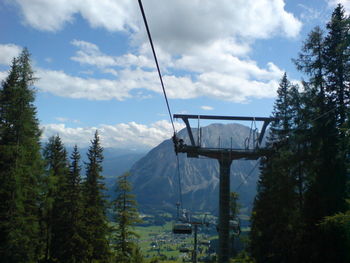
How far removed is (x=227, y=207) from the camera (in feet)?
47.2

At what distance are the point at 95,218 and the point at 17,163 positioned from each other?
13.1 m

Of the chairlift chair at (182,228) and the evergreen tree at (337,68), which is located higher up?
the evergreen tree at (337,68)

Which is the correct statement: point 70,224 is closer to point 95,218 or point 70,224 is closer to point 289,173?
point 95,218

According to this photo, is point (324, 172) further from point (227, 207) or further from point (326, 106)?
point (227, 207)

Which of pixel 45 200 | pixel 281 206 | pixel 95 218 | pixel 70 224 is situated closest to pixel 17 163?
pixel 45 200

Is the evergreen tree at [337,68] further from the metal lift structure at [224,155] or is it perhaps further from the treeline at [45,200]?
the treeline at [45,200]

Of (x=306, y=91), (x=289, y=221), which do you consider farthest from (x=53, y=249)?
(x=306, y=91)

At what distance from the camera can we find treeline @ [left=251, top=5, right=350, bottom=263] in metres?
18.5

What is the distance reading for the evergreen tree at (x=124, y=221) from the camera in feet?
105

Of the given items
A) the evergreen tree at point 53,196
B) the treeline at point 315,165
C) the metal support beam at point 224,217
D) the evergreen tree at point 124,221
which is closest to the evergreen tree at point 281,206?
the treeline at point 315,165

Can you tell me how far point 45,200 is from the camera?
2898 centimetres

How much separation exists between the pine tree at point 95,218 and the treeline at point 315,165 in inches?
642

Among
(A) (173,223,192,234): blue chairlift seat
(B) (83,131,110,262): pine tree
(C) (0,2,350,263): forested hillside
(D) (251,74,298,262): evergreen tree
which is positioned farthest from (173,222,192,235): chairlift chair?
(B) (83,131,110,262): pine tree

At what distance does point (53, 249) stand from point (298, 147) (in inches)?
987
